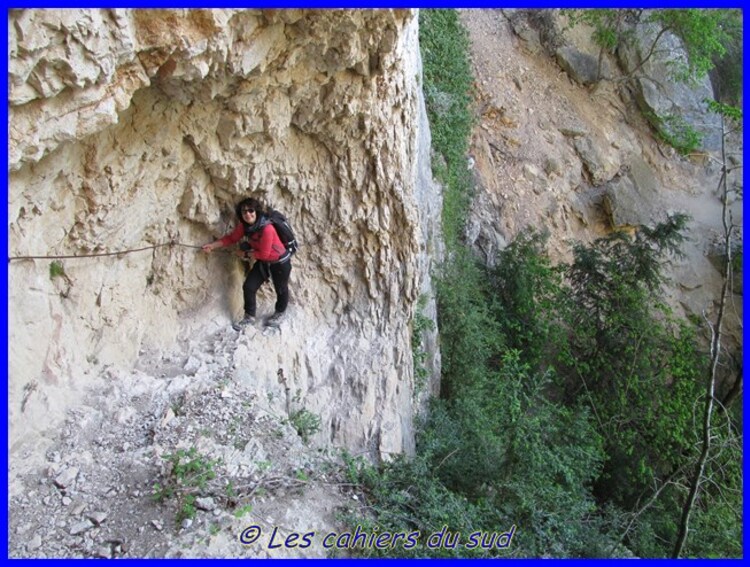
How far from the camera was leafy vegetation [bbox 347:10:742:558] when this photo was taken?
21.4ft

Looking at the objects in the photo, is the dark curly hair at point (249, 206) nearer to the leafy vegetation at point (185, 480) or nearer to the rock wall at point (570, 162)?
the leafy vegetation at point (185, 480)

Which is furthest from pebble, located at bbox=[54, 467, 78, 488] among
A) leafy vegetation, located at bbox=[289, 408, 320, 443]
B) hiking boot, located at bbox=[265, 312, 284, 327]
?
hiking boot, located at bbox=[265, 312, 284, 327]

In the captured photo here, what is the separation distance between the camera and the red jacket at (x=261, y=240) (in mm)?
5281

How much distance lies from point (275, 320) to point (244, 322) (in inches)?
14.1

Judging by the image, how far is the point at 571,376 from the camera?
32.7 ft

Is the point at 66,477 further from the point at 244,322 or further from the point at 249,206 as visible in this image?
the point at 249,206

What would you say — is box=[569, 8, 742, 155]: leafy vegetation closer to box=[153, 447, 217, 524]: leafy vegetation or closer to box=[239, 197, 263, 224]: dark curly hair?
box=[239, 197, 263, 224]: dark curly hair

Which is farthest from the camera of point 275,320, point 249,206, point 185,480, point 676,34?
point 676,34


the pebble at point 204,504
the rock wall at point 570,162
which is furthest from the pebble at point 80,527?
the rock wall at point 570,162

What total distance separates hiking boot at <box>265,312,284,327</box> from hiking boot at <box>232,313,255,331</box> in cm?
19

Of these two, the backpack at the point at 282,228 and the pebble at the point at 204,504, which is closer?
the pebble at the point at 204,504

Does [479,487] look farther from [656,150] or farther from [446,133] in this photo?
[656,150]

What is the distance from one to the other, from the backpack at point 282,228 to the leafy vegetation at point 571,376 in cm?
276

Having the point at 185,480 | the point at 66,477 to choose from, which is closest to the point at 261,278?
the point at 185,480
